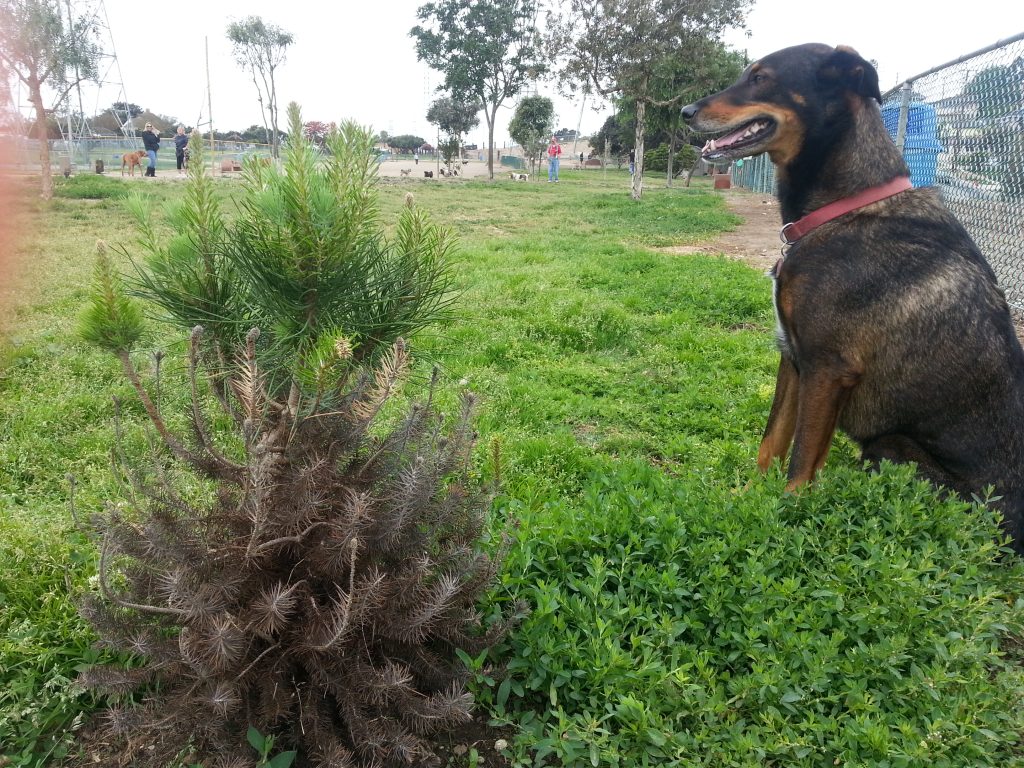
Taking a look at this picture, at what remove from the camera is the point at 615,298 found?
24.0 ft

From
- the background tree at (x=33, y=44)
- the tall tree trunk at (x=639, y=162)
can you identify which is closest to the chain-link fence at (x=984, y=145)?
the background tree at (x=33, y=44)

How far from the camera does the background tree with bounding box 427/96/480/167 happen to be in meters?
45.5

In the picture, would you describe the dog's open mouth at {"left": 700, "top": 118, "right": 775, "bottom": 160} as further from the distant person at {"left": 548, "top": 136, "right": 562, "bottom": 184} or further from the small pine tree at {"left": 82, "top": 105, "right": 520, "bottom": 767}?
the distant person at {"left": 548, "top": 136, "right": 562, "bottom": 184}

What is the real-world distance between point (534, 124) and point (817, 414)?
4765cm

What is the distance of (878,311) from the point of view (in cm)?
286

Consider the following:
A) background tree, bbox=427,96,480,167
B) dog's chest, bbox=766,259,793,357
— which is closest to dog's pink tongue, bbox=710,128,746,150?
dog's chest, bbox=766,259,793,357

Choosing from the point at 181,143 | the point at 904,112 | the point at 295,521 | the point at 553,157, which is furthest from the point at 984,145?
the point at 553,157

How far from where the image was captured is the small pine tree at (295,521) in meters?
1.62

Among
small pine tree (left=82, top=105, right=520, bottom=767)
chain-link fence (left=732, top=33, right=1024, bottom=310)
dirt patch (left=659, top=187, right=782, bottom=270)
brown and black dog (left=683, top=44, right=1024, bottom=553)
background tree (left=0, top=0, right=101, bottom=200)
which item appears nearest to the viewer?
background tree (left=0, top=0, right=101, bottom=200)

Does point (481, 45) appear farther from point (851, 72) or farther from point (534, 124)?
point (851, 72)

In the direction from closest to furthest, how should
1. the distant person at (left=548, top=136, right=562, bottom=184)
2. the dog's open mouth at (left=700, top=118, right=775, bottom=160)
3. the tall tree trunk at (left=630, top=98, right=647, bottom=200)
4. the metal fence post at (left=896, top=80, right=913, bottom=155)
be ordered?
the dog's open mouth at (left=700, top=118, right=775, bottom=160)
the metal fence post at (left=896, top=80, right=913, bottom=155)
the tall tree trunk at (left=630, top=98, right=647, bottom=200)
the distant person at (left=548, top=136, right=562, bottom=184)

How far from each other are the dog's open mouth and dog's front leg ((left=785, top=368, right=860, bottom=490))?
1152mm

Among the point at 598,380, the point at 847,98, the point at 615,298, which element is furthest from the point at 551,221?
Result: the point at 847,98

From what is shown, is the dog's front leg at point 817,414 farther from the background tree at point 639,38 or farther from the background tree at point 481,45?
the background tree at point 481,45
